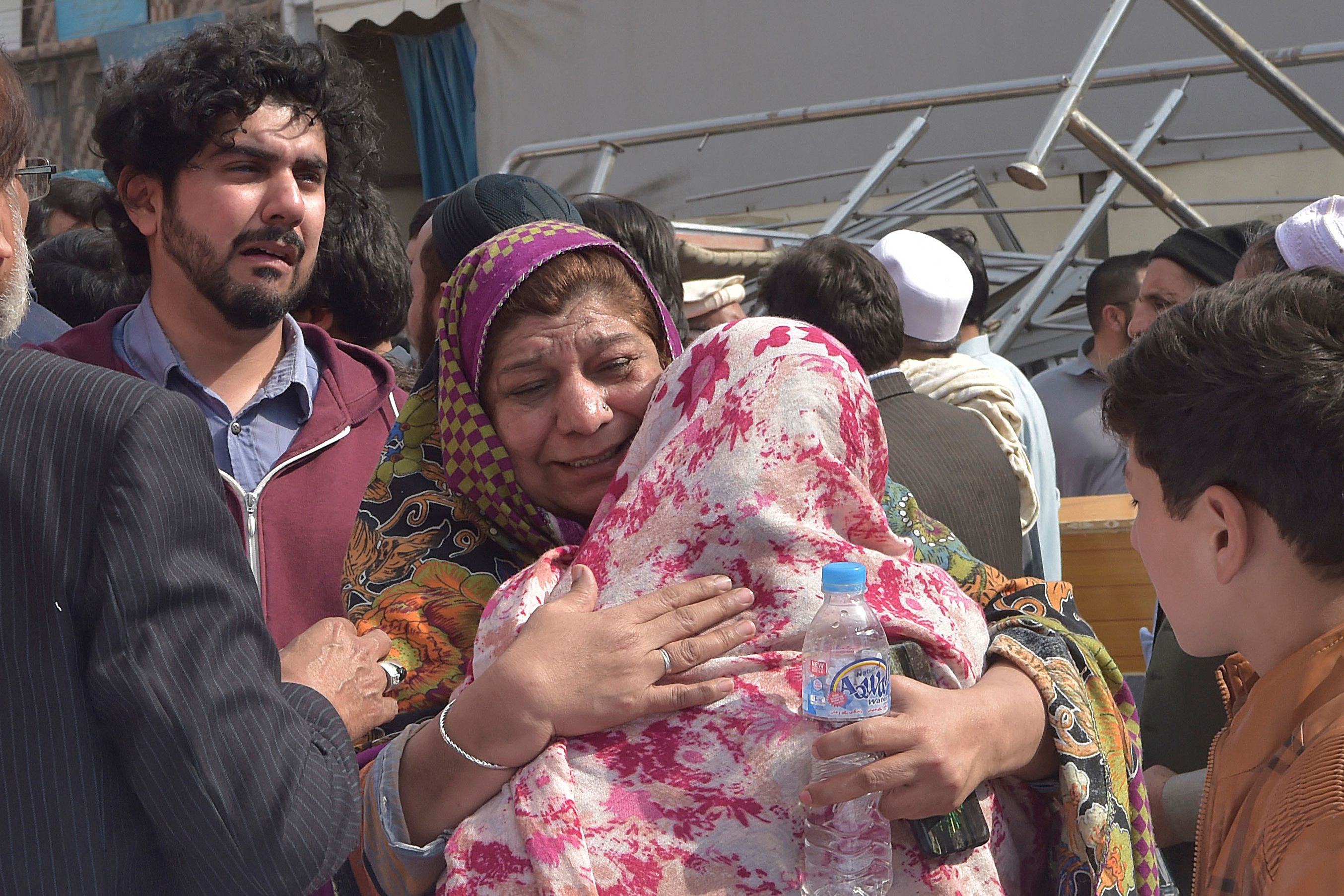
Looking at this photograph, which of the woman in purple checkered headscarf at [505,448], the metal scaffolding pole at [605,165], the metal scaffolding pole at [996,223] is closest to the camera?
the woman in purple checkered headscarf at [505,448]

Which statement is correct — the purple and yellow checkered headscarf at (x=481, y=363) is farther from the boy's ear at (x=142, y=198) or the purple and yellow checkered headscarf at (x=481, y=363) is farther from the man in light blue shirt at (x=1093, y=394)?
the man in light blue shirt at (x=1093, y=394)

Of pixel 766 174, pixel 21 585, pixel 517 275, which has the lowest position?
pixel 766 174

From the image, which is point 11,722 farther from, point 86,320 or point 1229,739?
point 86,320

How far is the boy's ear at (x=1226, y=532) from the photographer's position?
158 cm

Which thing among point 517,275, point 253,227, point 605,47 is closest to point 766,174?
point 605,47

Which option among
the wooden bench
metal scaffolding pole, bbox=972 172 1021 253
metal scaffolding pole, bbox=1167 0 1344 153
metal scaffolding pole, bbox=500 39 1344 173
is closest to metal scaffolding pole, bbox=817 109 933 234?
metal scaffolding pole, bbox=500 39 1344 173

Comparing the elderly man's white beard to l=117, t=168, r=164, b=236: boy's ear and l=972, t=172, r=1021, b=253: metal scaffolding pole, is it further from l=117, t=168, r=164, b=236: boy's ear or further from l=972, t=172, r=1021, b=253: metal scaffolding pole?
l=972, t=172, r=1021, b=253: metal scaffolding pole

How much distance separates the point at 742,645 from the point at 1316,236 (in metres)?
1.60

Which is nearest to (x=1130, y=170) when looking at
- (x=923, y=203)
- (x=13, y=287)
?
(x=923, y=203)

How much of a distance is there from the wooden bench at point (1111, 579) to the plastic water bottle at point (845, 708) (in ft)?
8.41

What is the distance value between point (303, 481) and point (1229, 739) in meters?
1.71

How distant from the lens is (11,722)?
1269 mm

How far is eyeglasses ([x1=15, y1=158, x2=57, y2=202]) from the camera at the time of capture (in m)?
2.04

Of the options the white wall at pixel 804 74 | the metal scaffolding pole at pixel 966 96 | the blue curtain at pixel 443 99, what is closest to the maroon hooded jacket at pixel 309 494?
the metal scaffolding pole at pixel 966 96
